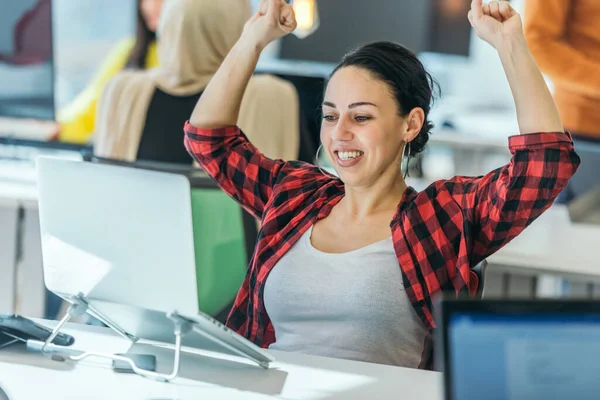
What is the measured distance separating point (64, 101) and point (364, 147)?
6.78 ft

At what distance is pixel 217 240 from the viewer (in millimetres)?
2248

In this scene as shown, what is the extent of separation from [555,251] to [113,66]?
A: 2018 millimetres

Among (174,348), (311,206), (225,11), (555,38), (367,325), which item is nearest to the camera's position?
(174,348)

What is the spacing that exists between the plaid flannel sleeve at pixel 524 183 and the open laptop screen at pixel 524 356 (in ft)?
1.87

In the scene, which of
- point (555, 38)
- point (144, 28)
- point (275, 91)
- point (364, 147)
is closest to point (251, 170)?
point (364, 147)

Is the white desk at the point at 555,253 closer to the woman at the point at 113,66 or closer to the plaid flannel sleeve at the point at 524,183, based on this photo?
the plaid flannel sleeve at the point at 524,183

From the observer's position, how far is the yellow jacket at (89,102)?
3.43 m

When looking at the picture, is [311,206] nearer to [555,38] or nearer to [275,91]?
[275,91]

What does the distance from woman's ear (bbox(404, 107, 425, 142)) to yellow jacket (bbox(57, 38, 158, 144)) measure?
1.97m

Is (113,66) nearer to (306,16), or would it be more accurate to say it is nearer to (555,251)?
(306,16)

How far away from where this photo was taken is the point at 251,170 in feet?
6.14


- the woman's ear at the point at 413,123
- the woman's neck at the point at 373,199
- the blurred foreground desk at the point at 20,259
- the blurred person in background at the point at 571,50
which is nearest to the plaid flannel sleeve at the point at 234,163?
the woman's neck at the point at 373,199

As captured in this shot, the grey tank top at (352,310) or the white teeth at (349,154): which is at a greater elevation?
the white teeth at (349,154)

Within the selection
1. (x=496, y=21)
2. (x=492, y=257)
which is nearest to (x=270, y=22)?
(x=496, y=21)
